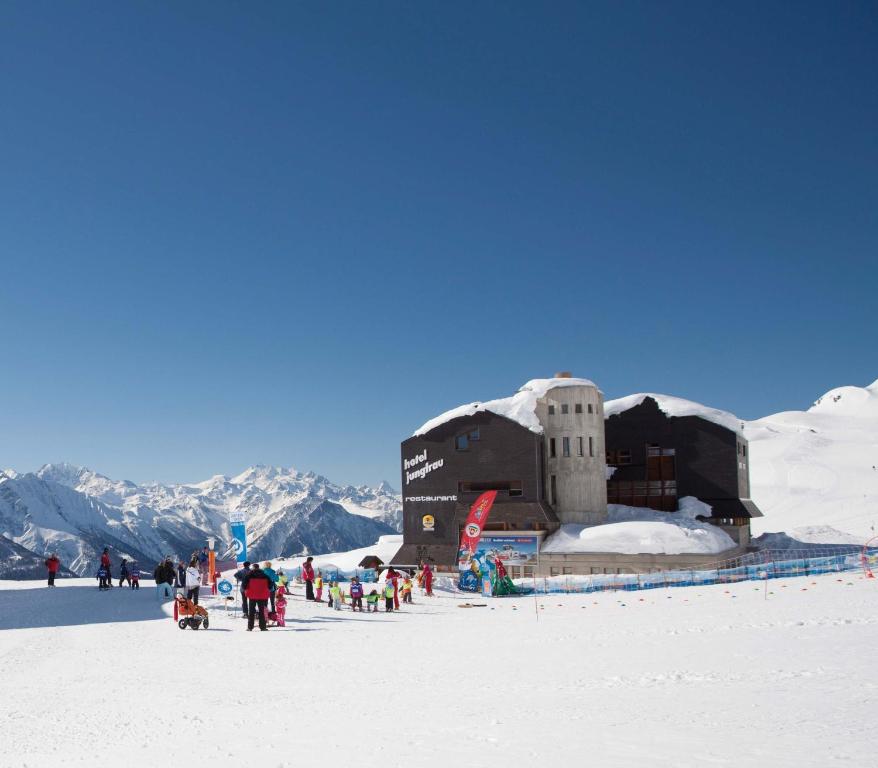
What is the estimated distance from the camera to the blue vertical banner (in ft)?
89.5

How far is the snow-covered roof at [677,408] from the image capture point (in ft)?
192

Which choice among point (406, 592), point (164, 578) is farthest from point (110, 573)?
point (406, 592)

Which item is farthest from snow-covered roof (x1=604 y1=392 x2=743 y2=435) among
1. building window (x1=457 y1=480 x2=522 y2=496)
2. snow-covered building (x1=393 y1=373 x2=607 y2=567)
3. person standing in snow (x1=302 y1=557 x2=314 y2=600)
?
person standing in snow (x1=302 y1=557 x2=314 y2=600)

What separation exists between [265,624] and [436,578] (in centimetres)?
1867

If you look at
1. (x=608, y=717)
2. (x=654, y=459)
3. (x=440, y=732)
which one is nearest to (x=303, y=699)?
(x=440, y=732)

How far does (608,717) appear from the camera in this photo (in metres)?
8.72

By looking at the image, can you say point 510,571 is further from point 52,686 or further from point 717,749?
point 717,749

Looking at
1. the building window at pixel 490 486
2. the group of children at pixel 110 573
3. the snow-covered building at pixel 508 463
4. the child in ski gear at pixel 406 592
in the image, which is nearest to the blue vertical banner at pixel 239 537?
the group of children at pixel 110 573

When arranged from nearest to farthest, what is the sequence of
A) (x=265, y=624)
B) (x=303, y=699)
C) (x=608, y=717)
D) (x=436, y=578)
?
1. (x=608, y=717)
2. (x=303, y=699)
3. (x=265, y=624)
4. (x=436, y=578)

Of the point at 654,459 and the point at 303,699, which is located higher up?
the point at 654,459

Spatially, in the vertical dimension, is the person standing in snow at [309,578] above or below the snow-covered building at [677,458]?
below

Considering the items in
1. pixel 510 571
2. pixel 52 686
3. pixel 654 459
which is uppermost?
pixel 654 459

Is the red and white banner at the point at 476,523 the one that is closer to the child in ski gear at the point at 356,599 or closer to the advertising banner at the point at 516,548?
the advertising banner at the point at 516,548

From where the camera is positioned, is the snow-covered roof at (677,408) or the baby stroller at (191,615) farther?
the snow-covered roof at (677,408)
